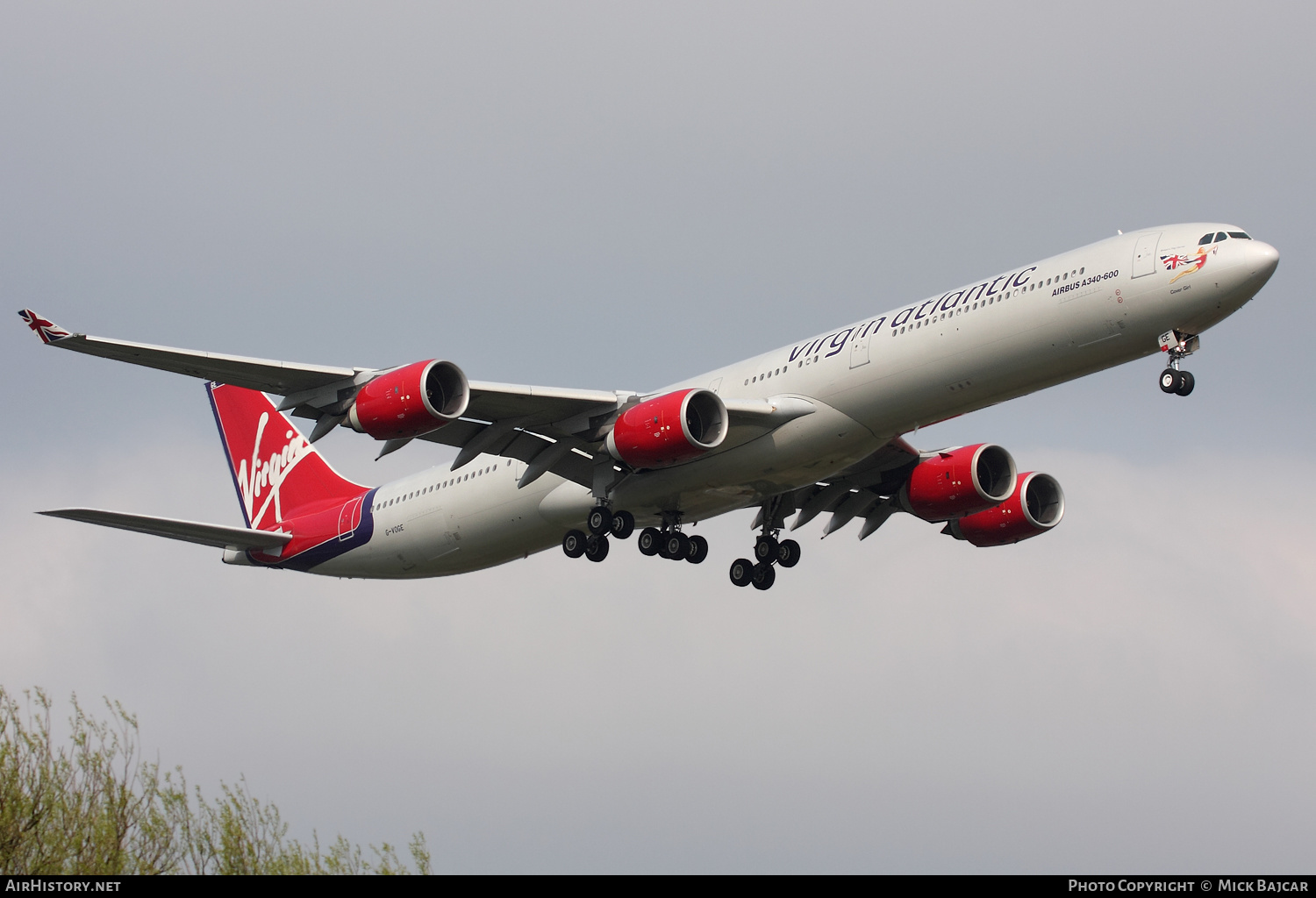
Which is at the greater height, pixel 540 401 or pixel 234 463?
pixel 234 463

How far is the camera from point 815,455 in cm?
3644

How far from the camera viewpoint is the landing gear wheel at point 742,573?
44062 mm

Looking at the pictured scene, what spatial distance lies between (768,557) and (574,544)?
6.19 meters

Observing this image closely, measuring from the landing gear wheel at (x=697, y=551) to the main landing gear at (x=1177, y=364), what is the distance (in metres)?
12.8

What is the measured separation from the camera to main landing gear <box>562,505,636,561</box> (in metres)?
39.1

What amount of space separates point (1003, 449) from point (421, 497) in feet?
52.1

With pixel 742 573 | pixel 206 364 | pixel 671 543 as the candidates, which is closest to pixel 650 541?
pixel 671 543

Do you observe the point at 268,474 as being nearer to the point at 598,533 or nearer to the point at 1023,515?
the point at 598,533

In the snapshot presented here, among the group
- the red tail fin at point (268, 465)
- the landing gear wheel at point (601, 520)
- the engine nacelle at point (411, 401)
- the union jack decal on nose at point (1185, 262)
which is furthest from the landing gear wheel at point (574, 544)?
the union jack decal on nose at point (1185, 262)

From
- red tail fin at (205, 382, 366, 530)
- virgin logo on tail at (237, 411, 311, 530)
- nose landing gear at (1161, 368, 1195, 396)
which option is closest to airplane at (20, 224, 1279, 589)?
nose landing gear at (1161, 368, 1195, 396)

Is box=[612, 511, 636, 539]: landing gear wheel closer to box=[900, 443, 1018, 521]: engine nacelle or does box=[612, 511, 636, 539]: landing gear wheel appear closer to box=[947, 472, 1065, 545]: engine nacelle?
box=[900, 443, 1018, 521]: engine nacelle
